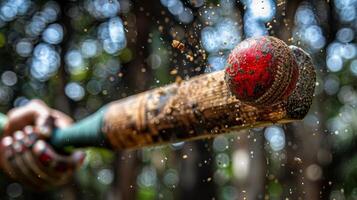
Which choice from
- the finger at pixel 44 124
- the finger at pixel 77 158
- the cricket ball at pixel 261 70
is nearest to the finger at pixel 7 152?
the finger at pixel 44 124

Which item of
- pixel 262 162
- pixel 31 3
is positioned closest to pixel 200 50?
pixel 262 162

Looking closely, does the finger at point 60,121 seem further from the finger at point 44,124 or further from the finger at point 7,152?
the finger at point 7,152

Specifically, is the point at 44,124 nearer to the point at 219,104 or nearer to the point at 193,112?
the point at 193,112

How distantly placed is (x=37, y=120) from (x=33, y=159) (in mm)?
209

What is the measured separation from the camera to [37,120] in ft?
9.51

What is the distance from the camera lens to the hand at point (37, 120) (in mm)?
2790

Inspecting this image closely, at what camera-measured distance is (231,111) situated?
175 centimetres

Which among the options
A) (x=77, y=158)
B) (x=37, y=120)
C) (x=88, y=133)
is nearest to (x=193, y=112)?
(x=88, y=133)

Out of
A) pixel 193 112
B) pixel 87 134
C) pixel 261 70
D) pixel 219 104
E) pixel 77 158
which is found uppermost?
pixel 261 70

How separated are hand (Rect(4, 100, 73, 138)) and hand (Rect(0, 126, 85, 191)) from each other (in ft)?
0.11

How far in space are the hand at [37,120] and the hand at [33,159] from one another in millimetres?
34

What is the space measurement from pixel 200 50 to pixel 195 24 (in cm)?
167

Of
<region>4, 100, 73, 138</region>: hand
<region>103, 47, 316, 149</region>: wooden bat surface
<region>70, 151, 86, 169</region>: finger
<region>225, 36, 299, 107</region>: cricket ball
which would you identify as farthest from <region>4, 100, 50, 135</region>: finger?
<region>225, 36, 299, 107</region>: cricket ball

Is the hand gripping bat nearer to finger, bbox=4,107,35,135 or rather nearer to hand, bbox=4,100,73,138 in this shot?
hand, bbox=4,100,73,138
